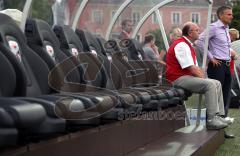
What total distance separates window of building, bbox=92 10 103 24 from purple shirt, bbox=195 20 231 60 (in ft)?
5.17

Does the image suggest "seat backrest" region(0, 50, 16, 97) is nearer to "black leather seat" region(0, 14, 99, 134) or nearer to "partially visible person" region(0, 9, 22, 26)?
"black leather seat" region(0, 14, 99, 134)

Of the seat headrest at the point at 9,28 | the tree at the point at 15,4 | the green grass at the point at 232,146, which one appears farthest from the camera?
the green grass at the point at 232,146

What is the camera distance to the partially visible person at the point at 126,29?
8805 mm

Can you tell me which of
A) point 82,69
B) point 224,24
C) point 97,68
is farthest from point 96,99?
point 224,24

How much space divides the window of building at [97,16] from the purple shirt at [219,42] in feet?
5.17

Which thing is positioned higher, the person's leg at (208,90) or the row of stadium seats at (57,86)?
the row of stadium seats at (57,86)

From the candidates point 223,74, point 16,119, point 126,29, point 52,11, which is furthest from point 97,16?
point 16,119

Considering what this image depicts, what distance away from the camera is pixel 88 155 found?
3.57 metres

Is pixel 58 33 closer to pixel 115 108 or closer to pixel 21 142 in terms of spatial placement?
pixel 115 108

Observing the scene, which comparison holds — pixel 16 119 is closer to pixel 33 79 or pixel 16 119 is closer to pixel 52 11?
pixel 33 79

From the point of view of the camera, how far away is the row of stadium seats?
2334 millimetres

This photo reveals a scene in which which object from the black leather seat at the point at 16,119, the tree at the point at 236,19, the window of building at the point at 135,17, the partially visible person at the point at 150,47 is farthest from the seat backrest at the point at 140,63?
the tree at the point at 236,19

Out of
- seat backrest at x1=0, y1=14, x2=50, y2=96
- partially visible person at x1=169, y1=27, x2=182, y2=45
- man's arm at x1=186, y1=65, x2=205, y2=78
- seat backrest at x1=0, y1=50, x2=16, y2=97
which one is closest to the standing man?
man's arm at x1=186, y1=65, x2=205, y2=78

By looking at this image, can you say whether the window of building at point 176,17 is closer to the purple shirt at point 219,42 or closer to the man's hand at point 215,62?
the purple shirt at point 219,42
